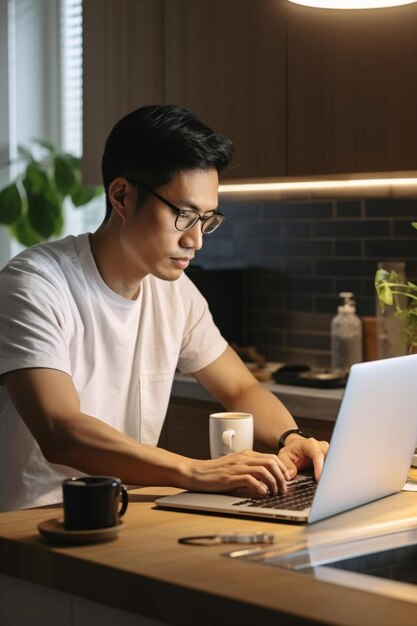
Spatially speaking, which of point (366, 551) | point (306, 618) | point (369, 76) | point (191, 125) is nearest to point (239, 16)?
point (369, 76)

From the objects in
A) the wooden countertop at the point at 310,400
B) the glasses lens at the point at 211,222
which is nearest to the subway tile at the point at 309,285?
the wooden countertop at the point at 310,400

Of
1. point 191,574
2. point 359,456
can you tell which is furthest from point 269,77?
point 191,574

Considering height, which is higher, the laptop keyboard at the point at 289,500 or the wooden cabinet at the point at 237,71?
the wooden cabinet at the point at 237,71

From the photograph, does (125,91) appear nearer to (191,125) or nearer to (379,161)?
(379,161)

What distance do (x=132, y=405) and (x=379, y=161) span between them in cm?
127

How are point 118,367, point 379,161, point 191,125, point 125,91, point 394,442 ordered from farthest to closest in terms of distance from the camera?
point 125,91
point 379,161
point 118,367
point 191,125
point 394,442

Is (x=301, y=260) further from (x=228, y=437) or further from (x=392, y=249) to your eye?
(x=228, y=437)

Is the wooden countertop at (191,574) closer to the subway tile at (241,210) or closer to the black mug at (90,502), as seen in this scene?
the black mug at (90,502)

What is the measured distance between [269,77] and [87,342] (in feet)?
5.09

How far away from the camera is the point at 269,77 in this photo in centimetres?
377

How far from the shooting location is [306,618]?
1353 millimetres

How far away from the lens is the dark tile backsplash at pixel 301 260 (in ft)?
13.7

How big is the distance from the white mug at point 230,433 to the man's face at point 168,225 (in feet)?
1.27

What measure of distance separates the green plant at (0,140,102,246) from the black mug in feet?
11.6
